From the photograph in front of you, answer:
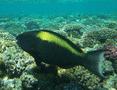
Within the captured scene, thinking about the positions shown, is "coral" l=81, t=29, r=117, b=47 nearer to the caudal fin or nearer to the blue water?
the caudal fin

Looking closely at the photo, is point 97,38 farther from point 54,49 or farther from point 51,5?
point 51,5

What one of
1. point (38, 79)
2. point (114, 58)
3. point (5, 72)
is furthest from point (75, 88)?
point (114, 58)

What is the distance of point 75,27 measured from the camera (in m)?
15.3

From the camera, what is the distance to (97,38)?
11047 mm

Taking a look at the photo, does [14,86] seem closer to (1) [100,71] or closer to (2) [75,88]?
(2) [75,88]

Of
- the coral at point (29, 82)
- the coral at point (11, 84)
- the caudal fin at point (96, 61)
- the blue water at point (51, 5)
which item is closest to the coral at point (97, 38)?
the coral at point (29, 82)

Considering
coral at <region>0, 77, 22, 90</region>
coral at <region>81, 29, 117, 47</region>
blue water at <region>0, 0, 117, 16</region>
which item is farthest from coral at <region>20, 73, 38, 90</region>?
blue water at <region>0, 0, 117, 16</region>

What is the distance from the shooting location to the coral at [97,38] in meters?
10.2

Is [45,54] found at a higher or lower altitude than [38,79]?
higher

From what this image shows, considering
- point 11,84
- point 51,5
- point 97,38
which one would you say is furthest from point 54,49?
point 51,5

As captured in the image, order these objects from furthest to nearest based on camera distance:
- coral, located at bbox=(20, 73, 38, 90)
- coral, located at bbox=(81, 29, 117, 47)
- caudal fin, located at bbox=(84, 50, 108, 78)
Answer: coral, located at bbox=(81, 29, 117, 47) → coral, located at bbox=(20, 73, 38, 90) → caudal fin, located at bbox=(84, 50, 108, 78)

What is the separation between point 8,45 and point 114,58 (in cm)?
329

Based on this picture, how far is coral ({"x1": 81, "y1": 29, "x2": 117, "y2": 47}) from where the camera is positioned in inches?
403

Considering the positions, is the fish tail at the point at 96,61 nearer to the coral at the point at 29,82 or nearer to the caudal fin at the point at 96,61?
the caudal fin at the point at 96,61
